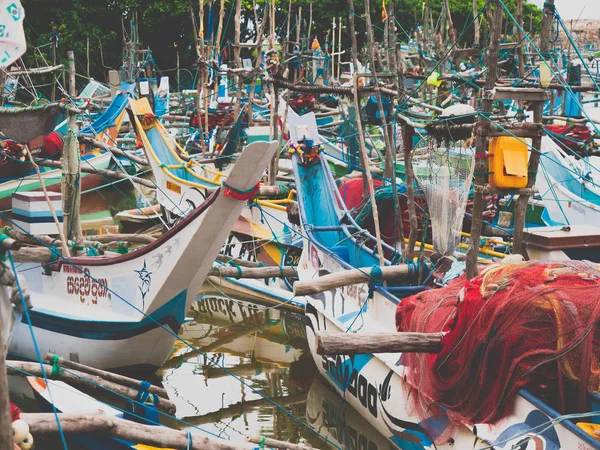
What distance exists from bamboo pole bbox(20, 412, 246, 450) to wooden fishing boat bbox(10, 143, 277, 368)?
2377 mm

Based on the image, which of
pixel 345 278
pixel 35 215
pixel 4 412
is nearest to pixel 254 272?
pixel 345 278

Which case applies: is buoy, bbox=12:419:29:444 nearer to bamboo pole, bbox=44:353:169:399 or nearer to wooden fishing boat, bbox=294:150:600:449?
bamboo pole, bbox=44:353:169:399

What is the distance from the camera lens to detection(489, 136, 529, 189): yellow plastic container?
723cm

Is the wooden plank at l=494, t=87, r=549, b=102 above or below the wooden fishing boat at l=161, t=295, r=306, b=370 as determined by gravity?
above

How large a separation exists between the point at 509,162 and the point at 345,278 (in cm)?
182

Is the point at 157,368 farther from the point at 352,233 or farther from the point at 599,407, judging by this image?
the point at 599,407

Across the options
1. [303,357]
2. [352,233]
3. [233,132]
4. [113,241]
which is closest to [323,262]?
[352,233]

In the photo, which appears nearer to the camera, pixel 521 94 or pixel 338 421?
pixel 521 94

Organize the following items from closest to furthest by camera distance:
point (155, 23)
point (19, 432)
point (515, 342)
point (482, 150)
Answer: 1. point (19, 432)
2. point (515, 342)
3. point (482, 150)
4. point (155, 23)

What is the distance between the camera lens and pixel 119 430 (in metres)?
6.06

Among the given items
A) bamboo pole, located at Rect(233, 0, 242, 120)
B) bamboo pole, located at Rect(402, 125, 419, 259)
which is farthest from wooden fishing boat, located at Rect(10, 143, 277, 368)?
bamboo pole, located at Rect(233, 0, 242, 120)

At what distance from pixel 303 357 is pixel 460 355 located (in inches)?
189

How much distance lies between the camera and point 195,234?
26.8 feet

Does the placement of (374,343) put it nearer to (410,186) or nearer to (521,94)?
(521,94)
